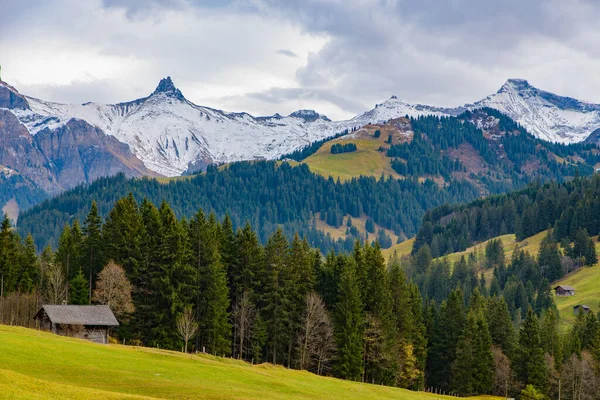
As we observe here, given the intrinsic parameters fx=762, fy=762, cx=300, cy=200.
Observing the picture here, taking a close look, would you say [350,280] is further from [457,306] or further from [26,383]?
[26,383]

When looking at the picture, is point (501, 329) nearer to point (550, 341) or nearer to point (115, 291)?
point (550, 341)

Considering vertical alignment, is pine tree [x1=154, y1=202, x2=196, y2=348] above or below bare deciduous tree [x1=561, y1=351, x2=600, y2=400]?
above

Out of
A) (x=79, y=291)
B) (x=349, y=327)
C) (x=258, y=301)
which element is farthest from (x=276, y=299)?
(x=79, y=291)

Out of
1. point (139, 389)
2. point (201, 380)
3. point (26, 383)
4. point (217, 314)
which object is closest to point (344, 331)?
point (217, 314)

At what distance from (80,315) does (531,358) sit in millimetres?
67772

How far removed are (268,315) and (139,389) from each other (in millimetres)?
48839

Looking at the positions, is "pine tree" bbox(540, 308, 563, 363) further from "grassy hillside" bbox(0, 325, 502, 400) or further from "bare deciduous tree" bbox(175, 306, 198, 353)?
"bare deciduous tree" bbox(175, 306, 198, 353)

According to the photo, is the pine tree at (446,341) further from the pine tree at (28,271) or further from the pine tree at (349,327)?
the pine tree at (28,271)

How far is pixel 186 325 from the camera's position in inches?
3713

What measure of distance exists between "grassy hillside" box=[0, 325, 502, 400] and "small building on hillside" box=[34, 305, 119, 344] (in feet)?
27.3

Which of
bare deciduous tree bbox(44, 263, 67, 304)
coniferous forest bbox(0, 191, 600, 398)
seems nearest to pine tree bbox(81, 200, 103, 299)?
coniferous forest bbox(0, 191, 600, 398)

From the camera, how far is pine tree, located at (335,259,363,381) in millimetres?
102625

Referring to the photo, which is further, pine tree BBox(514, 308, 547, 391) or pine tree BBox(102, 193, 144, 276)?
pine tree BBox(514, 308, 547, 391)

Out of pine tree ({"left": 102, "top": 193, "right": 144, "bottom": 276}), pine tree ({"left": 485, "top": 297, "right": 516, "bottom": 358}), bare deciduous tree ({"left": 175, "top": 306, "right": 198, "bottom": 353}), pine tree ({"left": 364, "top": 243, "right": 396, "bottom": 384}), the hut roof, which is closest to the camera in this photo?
the hut roof
